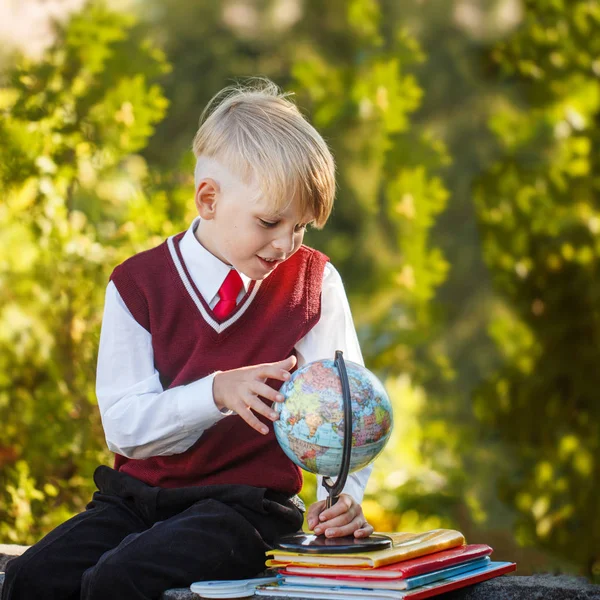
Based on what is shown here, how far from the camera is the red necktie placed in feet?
9.30

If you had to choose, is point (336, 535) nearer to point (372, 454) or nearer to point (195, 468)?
point (372, 454)

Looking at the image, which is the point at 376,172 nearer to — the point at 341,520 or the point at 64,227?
the point at 64,227

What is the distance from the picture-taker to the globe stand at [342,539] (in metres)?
2.36

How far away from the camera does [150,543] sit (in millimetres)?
2482

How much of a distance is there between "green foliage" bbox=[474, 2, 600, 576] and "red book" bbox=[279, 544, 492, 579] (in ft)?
7.73

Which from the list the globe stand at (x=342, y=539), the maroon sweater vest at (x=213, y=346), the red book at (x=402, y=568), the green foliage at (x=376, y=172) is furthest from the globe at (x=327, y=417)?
the green foliage at (x=376, y=172)

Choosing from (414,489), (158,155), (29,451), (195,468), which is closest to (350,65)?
(158,155)

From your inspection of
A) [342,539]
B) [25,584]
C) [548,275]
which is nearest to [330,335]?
[342,539]

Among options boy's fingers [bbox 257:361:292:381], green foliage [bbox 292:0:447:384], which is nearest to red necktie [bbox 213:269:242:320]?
boy's fingers [bbox 257:361:292:381]

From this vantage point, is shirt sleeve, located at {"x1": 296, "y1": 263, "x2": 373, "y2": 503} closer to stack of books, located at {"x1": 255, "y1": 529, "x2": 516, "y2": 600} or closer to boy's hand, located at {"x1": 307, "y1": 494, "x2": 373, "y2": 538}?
boy's hand, located at {"x1": 307, "y1": 494, "x2": 373, "y2": 538}

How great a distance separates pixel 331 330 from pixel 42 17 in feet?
7.65

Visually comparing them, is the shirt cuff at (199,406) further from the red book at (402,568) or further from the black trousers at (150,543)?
the red book at (402,568)

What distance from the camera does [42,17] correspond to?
4.47 metres

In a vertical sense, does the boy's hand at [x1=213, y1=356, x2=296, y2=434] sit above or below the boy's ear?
below
